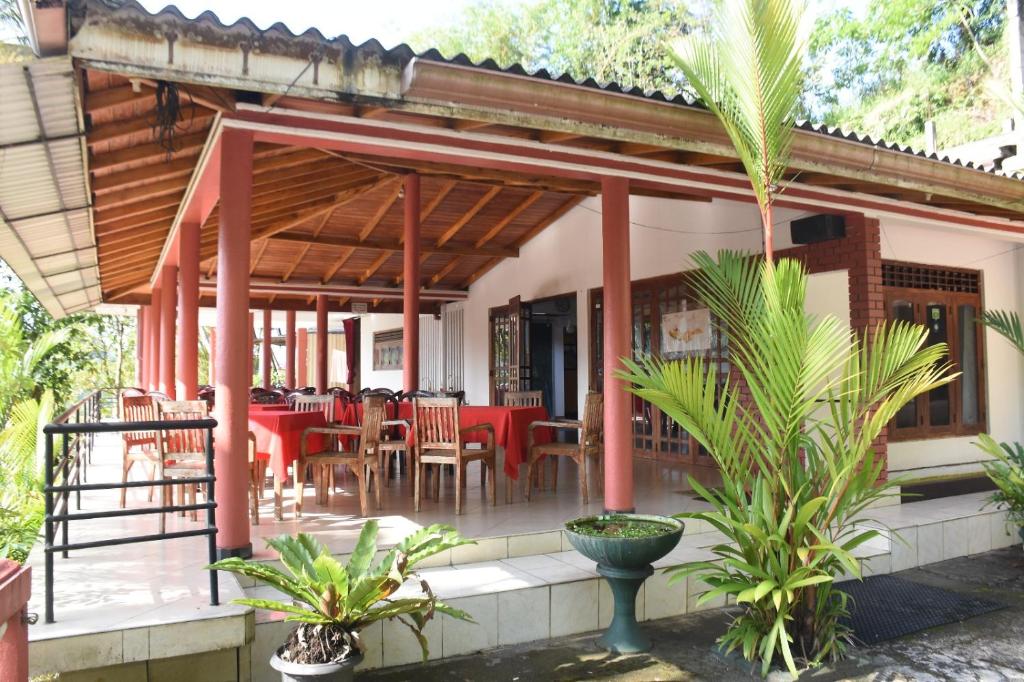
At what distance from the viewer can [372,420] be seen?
17.1 ft

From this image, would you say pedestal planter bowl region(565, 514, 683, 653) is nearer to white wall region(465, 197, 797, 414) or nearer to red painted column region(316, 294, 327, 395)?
white wall region(465, 197, 797, 414)

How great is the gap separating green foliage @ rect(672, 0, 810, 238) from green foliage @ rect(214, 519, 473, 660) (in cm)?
228

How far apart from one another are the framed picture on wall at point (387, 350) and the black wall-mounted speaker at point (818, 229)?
10.2 m

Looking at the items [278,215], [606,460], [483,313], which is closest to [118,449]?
[278,215]

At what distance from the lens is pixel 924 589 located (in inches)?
182

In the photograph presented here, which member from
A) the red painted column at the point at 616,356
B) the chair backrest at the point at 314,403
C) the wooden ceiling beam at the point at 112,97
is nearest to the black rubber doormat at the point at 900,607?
the red painted column at the point at 616,356

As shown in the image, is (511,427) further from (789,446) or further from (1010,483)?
(1010,483)

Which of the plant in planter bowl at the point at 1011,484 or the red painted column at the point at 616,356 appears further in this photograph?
the plant in planter bowl at the point at 1011,484

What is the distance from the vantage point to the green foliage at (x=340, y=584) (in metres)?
2.81

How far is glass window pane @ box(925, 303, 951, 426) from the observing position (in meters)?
6.96

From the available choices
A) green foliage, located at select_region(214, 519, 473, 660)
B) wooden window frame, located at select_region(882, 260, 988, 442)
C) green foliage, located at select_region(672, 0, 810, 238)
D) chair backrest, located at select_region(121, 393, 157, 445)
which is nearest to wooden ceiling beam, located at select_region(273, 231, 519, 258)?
chair backrest, located at select_region(121, 393, 157, 445)

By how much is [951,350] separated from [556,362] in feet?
20.7

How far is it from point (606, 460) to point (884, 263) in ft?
12.0

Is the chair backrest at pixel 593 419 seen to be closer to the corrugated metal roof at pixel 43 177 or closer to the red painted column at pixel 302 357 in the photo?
the corrugated metal roof at pixel 43 177
